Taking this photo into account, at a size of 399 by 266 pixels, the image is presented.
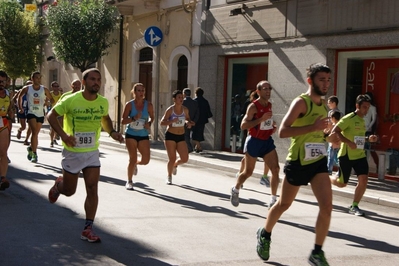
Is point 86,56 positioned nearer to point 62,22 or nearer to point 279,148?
point 62,22

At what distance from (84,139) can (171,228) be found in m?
1.61

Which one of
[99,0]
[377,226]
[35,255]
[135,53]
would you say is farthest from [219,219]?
[99,0]

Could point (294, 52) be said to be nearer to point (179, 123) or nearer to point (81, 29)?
point (179, 123)

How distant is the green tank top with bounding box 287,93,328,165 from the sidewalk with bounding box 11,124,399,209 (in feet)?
18.0

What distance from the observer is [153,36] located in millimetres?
21688

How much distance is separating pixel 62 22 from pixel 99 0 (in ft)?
5.31

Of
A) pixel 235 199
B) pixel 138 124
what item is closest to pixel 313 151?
pixel 235 199

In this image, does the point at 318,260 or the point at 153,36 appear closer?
the point at 318,260

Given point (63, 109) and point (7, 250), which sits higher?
point (63, 109)

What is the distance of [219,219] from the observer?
30.5 feet

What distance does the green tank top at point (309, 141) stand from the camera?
6605mm

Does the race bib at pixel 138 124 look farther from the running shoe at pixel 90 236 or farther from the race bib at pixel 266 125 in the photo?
the running shoe at pixel 90 236

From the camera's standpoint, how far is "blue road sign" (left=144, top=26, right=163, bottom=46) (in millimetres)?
21641

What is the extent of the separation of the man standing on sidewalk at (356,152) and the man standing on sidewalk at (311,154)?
384 centimetres
